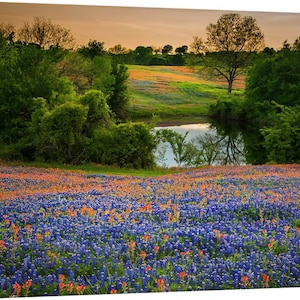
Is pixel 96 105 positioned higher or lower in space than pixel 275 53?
lower

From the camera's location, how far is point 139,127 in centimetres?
552

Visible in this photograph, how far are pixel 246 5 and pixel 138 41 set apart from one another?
3.51 feet

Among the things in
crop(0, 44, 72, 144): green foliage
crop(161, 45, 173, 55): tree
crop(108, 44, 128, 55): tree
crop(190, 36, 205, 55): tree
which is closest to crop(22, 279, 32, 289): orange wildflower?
crop(0, 44, 72, 144): green foliage

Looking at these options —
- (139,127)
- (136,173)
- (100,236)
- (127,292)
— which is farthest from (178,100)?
(127,292)

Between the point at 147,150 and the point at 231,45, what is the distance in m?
1.33

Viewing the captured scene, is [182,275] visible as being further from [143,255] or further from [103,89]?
[103,89]

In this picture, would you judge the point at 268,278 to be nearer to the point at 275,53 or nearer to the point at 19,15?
the point at 275,53

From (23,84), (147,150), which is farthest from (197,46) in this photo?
(23,84)

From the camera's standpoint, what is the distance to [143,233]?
5.02 meters

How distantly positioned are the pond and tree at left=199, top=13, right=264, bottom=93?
457 mm

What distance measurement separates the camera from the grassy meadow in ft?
18.1

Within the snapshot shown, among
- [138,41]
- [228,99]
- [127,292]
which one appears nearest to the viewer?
[127,292]

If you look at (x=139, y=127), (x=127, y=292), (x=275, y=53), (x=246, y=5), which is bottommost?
(x=127, y=292)

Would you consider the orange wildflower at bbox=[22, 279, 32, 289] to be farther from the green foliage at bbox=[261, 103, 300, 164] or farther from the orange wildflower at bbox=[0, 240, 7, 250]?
the green foliage at bbox=[261, 103, 300, 164]
